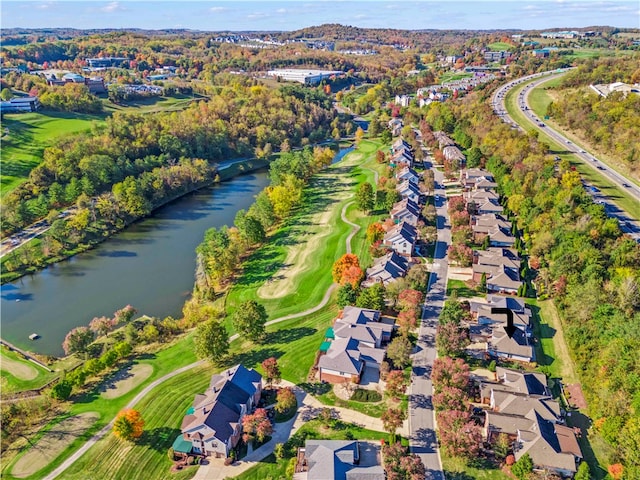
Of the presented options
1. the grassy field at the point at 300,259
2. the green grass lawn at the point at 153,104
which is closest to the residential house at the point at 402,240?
the grassy field at the point at 300,259

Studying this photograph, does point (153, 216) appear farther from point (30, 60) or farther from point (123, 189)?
point (30, 60)

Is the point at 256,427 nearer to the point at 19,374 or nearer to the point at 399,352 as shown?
the point at 399,352

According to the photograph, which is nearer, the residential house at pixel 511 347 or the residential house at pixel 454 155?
the residential house at pixel 511 347

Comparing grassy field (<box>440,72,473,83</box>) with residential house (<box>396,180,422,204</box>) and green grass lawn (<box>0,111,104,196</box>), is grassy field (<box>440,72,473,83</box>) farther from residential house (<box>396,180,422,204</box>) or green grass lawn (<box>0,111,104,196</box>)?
green grass lawn (<box>0,111,104,196</box>)

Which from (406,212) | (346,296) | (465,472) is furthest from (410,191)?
(465,472)

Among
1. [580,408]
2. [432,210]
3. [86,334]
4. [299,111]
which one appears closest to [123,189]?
[86,334]

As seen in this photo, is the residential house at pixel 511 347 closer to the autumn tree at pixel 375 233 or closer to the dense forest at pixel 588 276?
the dense forest at pixel 588 276
